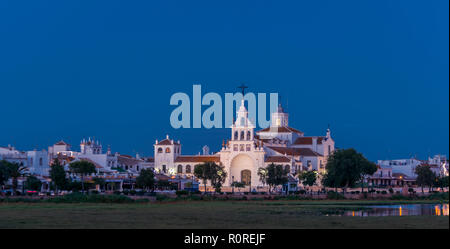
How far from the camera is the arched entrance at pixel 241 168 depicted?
436 ft

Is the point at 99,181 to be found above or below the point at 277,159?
below

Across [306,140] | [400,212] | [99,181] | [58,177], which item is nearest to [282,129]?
[306,140]

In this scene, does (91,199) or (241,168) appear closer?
(91,199)

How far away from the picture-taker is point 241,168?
13400 centimetres

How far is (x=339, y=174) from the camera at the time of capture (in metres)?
99.4

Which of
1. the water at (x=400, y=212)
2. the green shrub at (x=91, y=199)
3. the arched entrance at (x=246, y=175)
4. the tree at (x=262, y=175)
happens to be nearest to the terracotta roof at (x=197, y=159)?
the arched entrance at (x=246, y=175)

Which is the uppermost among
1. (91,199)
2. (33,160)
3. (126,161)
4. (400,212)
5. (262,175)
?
(126,161)

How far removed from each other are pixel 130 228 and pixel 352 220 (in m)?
14.0

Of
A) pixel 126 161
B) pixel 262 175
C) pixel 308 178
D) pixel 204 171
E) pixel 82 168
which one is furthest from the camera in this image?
pixel 126 161

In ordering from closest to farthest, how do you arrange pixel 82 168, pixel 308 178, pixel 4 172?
pixel 4 172
pixel 82 168
pixel 308 178

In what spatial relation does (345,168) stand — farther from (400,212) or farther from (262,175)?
(400,212)

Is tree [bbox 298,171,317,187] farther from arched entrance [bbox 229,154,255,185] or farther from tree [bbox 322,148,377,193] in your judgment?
tree [bbox 322,148,377,193]

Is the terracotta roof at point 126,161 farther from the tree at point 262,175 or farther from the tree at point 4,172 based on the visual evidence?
the tree at point 4,172
